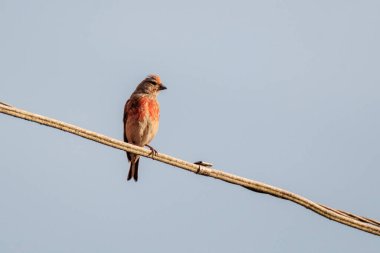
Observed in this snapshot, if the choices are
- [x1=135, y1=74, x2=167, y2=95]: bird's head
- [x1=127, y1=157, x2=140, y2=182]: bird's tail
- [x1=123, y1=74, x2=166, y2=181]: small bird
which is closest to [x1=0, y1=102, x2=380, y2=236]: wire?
[x1=123, y1=74, x2=166, y2=181]: small bird

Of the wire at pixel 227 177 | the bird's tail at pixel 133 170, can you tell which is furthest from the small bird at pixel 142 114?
the wire at pixel 227 177

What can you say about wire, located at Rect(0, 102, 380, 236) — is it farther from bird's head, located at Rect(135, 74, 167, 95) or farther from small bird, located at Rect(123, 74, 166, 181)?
bird's head, located at Rect(135, 74, 167, 95)

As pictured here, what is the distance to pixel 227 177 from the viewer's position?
5.00 m

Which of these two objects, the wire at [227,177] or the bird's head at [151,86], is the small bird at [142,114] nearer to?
the bird's head at [151,86]

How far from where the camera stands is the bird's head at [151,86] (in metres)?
10.2

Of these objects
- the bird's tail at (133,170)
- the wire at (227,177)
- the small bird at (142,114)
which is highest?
the small bird at (142,114)

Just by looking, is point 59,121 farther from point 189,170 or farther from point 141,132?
point 141,132

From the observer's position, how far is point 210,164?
210 inches

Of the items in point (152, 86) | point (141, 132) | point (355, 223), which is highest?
point (152, 86)

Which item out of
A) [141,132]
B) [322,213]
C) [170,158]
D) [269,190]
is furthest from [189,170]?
[141,132]

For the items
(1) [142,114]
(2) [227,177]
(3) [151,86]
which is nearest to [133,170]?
(1) [142,114]

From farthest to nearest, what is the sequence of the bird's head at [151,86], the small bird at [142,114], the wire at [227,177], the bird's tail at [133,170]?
the bird's tail at [133,170] → the bird's head at [151,86] → the small bird at [142,114] → the wire at [227,177]

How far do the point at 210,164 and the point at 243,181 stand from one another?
0.44 m

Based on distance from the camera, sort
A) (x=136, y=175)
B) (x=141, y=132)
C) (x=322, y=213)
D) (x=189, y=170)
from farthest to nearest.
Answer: (x=136, y=175) → (x=141, y=132) → (x=189, y=170) → (x=322, y=213)
